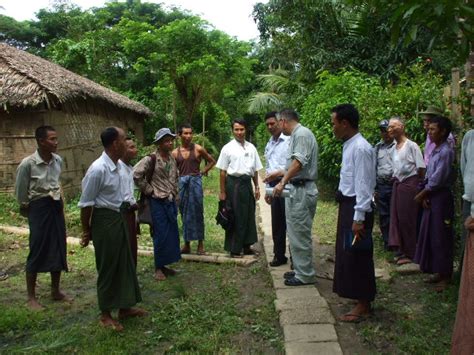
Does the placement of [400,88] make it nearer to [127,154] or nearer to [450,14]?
[127,154]

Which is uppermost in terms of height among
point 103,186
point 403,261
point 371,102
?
point 371,102

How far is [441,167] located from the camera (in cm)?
456

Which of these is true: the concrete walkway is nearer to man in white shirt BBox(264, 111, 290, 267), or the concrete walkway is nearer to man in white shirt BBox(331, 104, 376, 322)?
man in white shirt BBox(331, 104, 376, 322)

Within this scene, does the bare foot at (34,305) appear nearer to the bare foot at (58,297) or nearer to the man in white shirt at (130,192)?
the bare foot at (58,297)

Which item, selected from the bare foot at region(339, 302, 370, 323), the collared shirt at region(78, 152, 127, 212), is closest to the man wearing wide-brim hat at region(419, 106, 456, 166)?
the bare foot at region(339, 302, 370, 323)

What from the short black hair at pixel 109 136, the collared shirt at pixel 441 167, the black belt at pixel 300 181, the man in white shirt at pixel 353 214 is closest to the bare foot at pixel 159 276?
the black belt at pixel 300 181

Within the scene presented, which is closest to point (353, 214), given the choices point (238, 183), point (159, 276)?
point (238, 183)

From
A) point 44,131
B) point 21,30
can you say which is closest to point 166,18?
point 21,30

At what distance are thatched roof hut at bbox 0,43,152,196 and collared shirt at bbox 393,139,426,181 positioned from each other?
7.06 meters

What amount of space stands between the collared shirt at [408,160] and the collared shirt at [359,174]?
1.78 meters

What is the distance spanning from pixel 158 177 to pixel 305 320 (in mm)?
2381

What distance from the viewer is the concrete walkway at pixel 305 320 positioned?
11.4ft

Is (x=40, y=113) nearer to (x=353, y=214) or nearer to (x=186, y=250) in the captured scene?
(x=186, y=250)

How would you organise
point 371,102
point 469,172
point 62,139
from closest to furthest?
point 469,172
point 371,102
point 62,139
